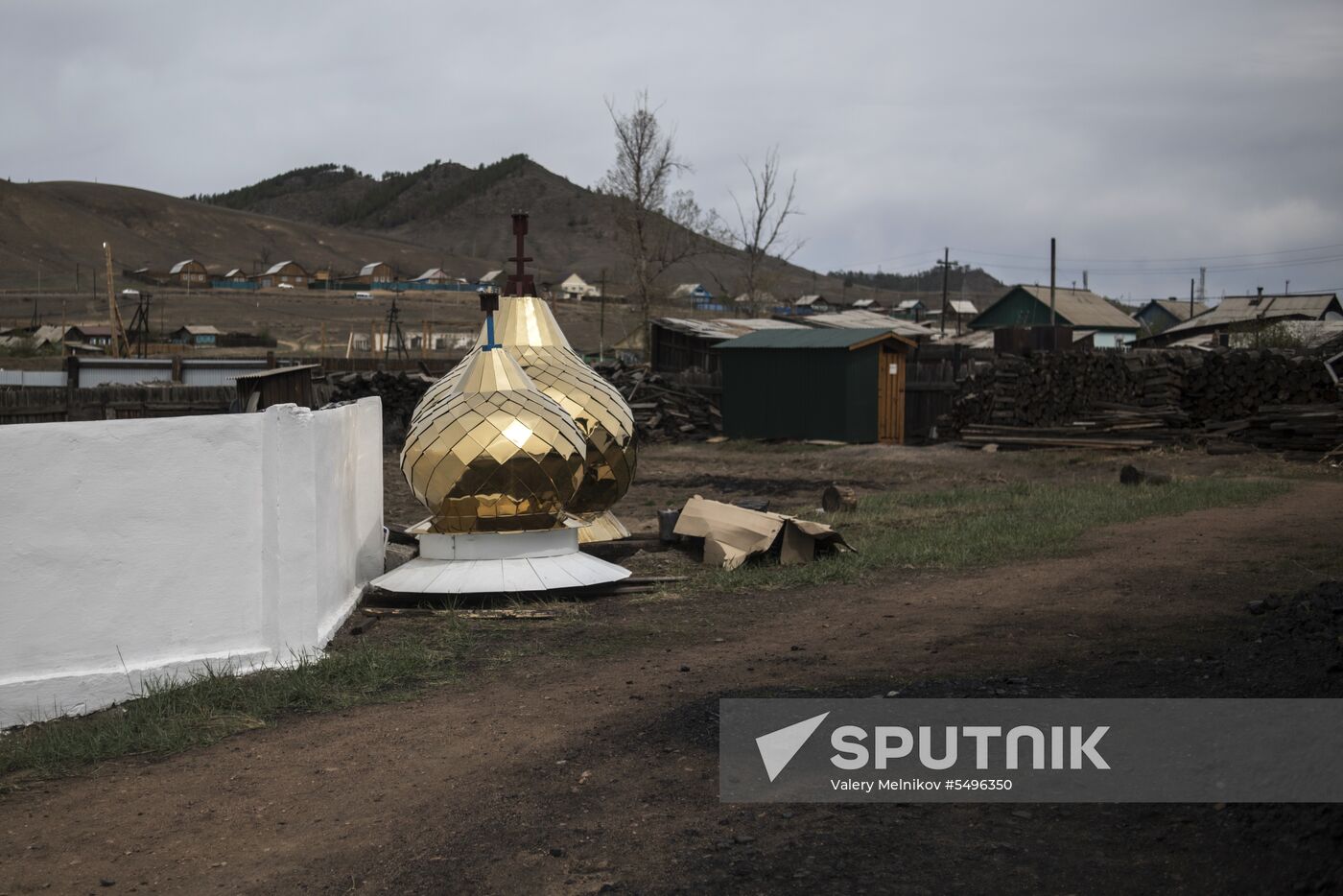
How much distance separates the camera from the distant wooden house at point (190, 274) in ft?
357

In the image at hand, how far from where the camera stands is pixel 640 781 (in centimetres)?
543

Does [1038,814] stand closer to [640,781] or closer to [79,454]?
[640,781]

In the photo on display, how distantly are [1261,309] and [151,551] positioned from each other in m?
57.0

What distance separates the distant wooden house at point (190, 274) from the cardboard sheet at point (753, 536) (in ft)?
333

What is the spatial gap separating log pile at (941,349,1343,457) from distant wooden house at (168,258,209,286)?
9040cm

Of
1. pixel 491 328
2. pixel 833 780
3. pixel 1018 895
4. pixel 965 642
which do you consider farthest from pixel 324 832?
pixel 491 328

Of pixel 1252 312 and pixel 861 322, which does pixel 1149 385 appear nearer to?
pixel 861 322

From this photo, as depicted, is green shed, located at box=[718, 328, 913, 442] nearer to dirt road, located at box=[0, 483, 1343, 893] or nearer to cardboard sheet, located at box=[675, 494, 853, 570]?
cardboard sheet, located at box=[675, 494, 853, 570]

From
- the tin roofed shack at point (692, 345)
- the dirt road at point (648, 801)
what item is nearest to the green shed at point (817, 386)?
the tin roofed shack at point (692, 345)

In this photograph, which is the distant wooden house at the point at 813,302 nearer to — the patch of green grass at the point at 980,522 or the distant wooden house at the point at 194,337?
the distant wooden house at the point at 194,337

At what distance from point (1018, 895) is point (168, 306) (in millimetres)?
83870

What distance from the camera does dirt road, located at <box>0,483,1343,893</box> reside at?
14.1 feet

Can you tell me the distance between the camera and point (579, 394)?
1296 centimetres

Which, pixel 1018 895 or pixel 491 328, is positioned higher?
pixel 491 328
